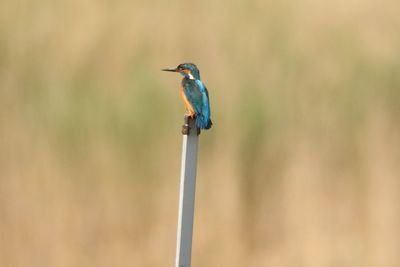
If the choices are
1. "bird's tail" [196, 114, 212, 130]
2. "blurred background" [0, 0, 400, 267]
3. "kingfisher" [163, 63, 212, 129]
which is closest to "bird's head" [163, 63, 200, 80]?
"kingfisher" [163, 63, 212, 129]

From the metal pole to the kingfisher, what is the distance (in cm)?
3

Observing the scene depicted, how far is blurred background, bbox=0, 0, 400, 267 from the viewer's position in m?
2.89

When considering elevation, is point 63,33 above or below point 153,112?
above

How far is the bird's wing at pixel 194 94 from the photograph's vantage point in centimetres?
220

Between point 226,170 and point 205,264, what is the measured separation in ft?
0.75

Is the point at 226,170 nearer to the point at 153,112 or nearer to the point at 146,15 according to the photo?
the point at 153,112

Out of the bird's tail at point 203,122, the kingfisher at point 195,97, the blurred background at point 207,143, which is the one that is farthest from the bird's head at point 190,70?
the blurred background at point 207,143

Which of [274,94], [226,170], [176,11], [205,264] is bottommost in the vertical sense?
[205,264]

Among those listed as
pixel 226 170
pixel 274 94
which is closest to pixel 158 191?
pixel 226 170

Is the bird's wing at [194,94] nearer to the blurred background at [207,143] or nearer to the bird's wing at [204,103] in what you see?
the bird's wing at [204,103]

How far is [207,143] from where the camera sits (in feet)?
9.60

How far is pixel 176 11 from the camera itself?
3.01m

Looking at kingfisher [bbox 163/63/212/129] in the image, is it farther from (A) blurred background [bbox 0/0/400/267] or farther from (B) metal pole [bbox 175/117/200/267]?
(A) blurred background [bbox 0/0/400/267]

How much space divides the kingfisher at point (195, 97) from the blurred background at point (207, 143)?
1.86 ft
